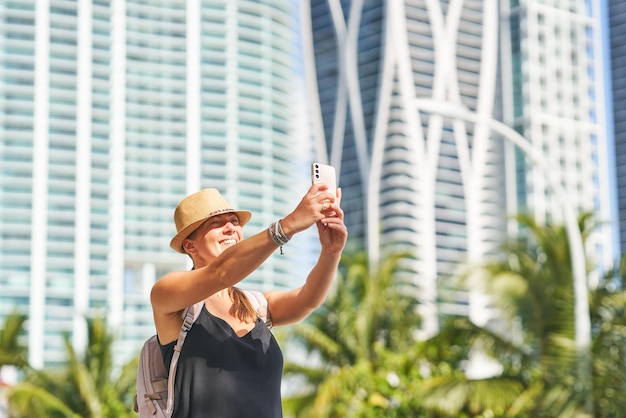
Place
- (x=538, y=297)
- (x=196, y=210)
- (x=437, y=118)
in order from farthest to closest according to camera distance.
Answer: (x=437, y=118), (x=538, y=297), (x=196, y=210)

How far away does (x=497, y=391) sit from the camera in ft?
51.2

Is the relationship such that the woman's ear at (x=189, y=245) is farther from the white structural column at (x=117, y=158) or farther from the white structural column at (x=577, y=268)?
the white structural column at (x=117, y=158)

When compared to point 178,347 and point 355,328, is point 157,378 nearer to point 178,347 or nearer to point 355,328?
point 178,347

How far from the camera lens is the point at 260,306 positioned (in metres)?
3.50

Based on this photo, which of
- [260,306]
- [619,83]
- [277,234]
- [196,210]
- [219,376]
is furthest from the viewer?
[619,83]

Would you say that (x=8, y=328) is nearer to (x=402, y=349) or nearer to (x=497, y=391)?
(x=402, y=349)

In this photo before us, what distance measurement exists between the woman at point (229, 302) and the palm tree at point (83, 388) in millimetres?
20248

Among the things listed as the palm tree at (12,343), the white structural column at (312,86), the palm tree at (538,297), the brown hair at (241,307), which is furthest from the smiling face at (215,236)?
the white structural column at (312,86)

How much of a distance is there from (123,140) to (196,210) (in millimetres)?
127105

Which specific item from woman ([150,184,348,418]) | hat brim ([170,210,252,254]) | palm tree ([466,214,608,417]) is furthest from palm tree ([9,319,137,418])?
woman ([150,184,348,418])

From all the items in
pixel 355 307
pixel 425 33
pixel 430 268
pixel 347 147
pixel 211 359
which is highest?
pixel 425 33

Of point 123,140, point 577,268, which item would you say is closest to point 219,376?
point 577,268

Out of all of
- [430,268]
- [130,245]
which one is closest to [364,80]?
[430,268]

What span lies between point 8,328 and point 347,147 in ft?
334
